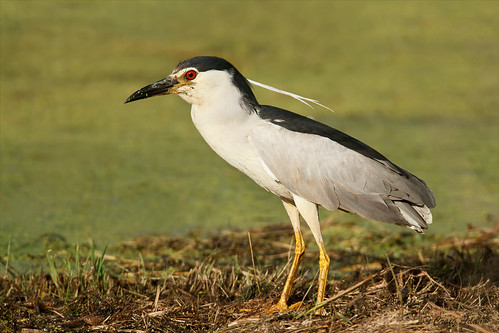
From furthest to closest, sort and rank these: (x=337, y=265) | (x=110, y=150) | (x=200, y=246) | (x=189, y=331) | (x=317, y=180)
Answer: (x=110, y=150) → (x=200, y=246) → (x=337, y=265) → (x=317, y=180) → (x=189, y=331)

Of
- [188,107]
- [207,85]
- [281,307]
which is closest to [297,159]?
[207,85]

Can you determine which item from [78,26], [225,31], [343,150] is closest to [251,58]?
[225,31]

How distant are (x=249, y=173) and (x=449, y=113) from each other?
16.2 feet

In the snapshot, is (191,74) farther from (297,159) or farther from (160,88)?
(297,159)

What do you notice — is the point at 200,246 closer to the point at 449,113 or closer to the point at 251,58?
the point at 449,113

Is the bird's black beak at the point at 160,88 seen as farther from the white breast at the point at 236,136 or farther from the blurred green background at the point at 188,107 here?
the blurred green background at the point at 188,107

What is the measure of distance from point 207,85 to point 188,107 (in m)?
4.24

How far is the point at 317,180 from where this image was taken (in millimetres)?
3141

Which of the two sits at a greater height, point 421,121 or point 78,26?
point 78,26

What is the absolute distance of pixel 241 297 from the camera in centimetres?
330

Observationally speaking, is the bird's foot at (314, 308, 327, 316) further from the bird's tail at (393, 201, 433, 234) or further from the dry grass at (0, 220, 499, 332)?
the bird's tail at (393, 201, 433, 234)

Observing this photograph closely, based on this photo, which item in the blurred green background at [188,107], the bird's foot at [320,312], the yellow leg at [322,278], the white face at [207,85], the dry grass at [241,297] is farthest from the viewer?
the blurred green background at [188,107]

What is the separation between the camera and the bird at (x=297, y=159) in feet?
10.2

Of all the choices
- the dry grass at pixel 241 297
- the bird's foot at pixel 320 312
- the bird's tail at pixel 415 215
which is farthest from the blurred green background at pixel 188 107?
the bird's foot at pixel 320 312
